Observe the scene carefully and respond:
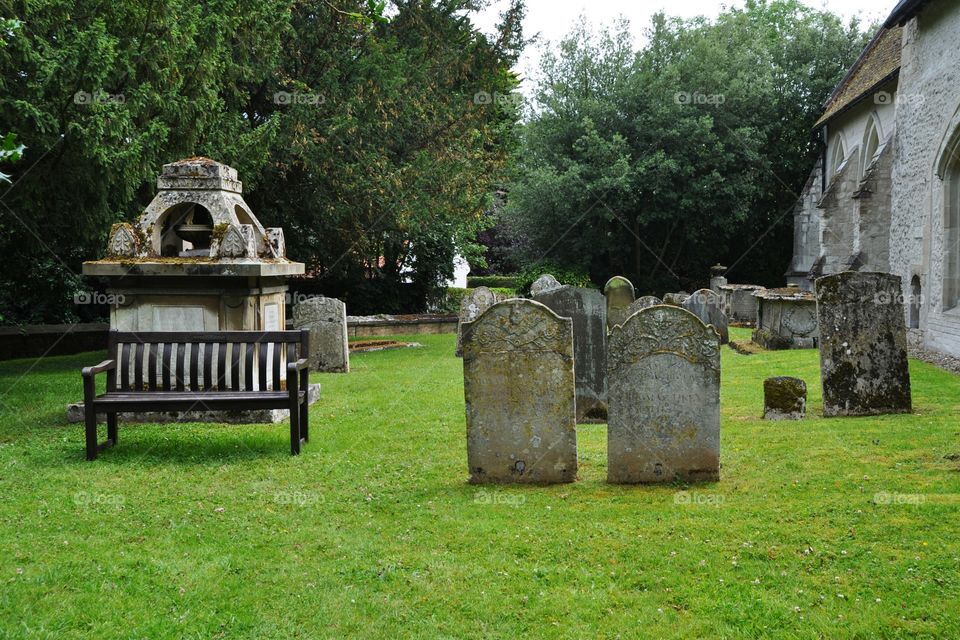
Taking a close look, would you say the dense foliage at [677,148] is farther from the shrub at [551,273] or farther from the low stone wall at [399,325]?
the low stone wall at [399,325]

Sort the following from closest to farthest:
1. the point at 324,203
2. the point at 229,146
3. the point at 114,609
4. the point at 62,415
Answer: the point at 114,609 → the point at 62,415 → the point at 229,146 → the point at 324,203

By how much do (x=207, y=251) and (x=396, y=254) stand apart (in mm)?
13886

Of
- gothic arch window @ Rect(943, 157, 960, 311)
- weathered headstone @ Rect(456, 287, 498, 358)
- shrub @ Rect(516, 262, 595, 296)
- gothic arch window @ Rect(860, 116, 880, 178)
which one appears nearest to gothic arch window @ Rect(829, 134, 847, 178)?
gothic arch window @ Rect(860, 116, 880, 178)

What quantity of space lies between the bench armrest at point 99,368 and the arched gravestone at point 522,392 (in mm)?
3378

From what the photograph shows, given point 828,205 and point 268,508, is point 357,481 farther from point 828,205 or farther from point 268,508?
point 828,205

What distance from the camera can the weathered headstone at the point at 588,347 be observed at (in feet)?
31.5

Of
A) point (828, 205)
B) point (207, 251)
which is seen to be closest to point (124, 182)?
point (207, 251)

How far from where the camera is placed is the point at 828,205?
23328mm

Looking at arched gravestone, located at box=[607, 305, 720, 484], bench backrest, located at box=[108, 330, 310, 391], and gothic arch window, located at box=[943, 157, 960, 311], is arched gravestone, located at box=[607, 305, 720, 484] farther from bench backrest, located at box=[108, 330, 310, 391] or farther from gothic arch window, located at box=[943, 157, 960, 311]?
gothic arch window, located at box=[943, 157, 960, 311]

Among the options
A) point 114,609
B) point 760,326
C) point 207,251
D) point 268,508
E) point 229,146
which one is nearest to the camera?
point 114,609

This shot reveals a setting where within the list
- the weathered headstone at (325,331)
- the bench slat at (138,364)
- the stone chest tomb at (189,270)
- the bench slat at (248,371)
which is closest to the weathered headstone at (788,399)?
the bench slat at (248,371)

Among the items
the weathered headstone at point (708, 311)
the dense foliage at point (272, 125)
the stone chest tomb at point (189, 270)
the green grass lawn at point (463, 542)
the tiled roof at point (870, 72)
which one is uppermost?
the tiled roof at point (870, 72)

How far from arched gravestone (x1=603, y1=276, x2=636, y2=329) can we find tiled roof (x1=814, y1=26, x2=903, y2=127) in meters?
9.49

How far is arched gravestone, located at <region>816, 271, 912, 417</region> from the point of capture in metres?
8.34
